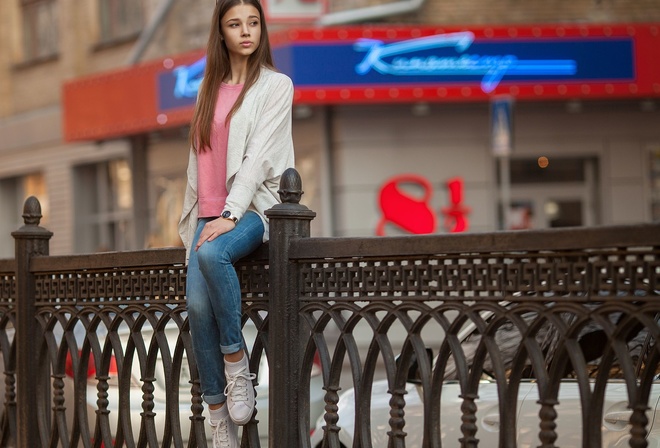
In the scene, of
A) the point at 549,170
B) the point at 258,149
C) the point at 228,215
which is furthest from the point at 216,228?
the point at 549,170

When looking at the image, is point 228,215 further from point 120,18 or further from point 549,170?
point 120,18

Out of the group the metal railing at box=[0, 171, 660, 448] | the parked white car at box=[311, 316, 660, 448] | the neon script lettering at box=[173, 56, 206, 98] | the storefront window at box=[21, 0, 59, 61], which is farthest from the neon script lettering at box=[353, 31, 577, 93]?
the parked white car at box=[311, 316, 660, 448]

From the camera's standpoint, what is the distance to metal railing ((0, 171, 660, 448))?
12.3 ft

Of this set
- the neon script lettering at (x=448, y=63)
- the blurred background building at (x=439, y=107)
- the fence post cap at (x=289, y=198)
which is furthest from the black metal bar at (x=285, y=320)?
the neon script lettering at (x=448, y=63)

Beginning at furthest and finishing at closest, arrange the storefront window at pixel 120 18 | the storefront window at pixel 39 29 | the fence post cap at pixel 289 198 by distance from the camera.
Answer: the storefront window at pixel 39 29
the storefront window at pixel 120 18
the fence post cap at pixel 289 198

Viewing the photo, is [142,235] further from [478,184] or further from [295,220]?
[295,220]

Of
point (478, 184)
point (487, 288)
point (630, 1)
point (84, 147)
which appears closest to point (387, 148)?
point (478, 184)

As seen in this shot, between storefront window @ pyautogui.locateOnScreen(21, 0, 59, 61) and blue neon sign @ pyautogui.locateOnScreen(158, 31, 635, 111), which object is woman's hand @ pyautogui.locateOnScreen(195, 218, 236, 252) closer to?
blue neon sign @ pyautogui.locateOnScreen(158, 31, 635, 111)

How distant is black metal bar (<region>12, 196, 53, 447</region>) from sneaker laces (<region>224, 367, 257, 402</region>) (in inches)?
68.1

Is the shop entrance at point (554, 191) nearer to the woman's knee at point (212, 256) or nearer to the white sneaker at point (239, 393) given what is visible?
the white sneaker at point (239, 393)

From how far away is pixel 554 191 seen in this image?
20266 millimetres

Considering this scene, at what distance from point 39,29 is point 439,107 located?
1113 cm

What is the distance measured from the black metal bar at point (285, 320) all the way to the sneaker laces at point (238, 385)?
125 mm

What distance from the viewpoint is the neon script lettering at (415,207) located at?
1948 centimetres
